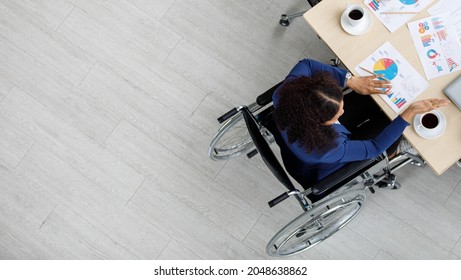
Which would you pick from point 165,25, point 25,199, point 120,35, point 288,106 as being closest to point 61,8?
point 120,35

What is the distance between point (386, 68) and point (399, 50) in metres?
0.09

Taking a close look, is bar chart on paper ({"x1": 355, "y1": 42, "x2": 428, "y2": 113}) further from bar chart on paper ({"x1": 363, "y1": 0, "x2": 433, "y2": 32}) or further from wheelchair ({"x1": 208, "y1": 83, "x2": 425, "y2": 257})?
wheelchair ({"x1": 208, "y1": 83, "x2": 425, "y2": 257})

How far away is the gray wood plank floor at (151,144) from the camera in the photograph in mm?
2420

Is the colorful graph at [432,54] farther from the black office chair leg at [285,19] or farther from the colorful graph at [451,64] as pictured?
the black office chair leg at [285,19]

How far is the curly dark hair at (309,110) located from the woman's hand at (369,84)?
0.25m

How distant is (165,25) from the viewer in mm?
2648

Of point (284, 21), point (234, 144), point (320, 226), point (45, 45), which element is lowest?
point (45, 45)

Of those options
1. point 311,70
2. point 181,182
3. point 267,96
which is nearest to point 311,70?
point 311,70

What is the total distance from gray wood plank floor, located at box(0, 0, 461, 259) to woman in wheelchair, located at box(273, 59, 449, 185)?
1.82ft

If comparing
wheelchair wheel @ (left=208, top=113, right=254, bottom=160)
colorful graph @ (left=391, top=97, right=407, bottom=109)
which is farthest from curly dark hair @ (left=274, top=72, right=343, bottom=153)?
wheelchair wheel @ (left=208, top=113, right=254, bottom=160)

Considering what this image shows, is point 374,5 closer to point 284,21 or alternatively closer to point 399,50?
point 399,50

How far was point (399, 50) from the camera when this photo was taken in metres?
1.84

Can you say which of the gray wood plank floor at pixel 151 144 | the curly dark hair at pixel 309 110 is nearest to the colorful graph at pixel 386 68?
the curly dark hair at pixel 309 110
